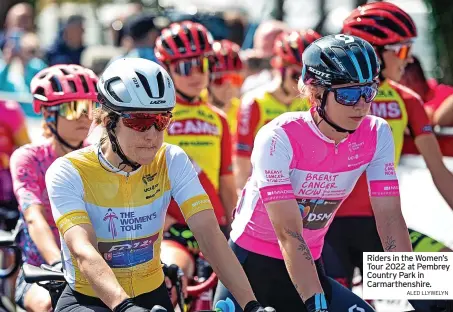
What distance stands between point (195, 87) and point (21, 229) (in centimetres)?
202

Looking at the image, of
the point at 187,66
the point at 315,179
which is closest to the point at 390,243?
the point at 315,179

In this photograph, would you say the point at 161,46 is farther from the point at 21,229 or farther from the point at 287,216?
the point at 287,216

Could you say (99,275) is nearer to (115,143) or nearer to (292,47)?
(115,143)

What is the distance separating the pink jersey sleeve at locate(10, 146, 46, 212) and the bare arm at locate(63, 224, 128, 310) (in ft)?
5.96

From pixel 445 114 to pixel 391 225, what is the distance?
10.8ft

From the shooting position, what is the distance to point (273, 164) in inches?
218

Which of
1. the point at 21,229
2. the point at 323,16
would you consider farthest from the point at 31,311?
the point at 323,16

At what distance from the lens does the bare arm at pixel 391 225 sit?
5.71 metres

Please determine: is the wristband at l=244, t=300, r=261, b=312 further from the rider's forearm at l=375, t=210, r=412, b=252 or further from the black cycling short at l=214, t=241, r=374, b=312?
the rider's forearm at l=375, t=210, r=412, b=252

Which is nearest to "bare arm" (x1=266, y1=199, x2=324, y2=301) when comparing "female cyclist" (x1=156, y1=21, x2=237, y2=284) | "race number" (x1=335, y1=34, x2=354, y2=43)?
"race number" (x1=335, y1=34, x2=354, y2=43)

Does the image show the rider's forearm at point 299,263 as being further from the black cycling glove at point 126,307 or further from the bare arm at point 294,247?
the black cycling glove at point 126,307

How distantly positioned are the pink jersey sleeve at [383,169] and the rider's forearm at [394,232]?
0.13 meters

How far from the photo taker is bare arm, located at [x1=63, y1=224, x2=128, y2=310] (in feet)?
15.8

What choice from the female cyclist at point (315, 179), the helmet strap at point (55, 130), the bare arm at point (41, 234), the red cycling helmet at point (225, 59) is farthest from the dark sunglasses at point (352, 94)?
the red cycling helmet at point (225, 59)
